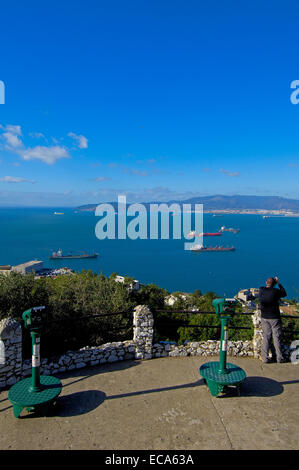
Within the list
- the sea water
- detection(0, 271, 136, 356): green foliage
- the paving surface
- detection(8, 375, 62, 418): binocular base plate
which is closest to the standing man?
the paving surface

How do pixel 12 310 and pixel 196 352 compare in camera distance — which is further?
pixel 12 310

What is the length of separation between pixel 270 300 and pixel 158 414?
302cm

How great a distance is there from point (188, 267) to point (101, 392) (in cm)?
9054

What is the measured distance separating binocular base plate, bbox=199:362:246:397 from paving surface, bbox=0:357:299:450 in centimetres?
16

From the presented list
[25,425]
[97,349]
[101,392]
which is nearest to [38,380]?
[25,425]

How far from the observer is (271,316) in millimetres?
5977

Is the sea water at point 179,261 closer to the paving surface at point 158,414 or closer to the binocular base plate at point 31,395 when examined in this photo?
the paving surface at point 158,414

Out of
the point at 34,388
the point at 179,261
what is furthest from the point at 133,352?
the point at 179,261

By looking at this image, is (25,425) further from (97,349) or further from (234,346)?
(234,346)

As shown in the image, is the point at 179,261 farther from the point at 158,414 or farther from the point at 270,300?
the point at 158,414

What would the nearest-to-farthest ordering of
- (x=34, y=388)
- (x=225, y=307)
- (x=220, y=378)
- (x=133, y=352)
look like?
(x=34, y=388) < (x=220, y=378) < (x=225, y=307) < (x=133, y=352)

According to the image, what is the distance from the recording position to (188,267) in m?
94.2

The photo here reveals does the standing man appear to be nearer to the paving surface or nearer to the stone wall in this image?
the stone wall

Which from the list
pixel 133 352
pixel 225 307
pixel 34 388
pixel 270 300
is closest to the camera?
pixel 34 388
